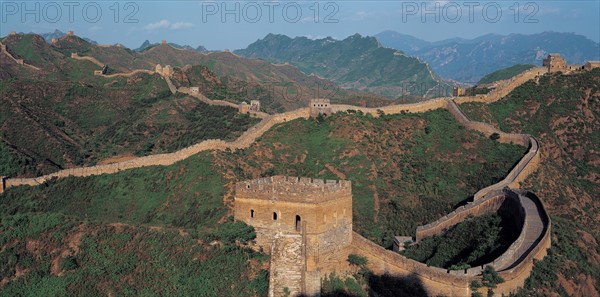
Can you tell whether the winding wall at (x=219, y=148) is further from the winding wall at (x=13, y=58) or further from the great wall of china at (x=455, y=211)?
the winding wall at (x=13, y=58)

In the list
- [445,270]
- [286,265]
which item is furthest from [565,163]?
[286,265]

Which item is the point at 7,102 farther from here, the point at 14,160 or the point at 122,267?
the point at 122,267

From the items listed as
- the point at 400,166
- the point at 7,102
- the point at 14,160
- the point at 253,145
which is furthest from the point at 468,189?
the point at 7,102

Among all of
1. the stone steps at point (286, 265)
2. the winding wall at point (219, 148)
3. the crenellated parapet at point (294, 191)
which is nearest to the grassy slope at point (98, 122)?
the winding wall at point (219, 148)

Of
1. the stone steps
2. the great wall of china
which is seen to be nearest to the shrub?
the stone steps

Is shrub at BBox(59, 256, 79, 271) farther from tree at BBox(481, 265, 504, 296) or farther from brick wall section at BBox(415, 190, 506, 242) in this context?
tree at BBox(481, 265, 504, 296)

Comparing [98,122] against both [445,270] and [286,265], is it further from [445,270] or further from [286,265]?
[445,270]
